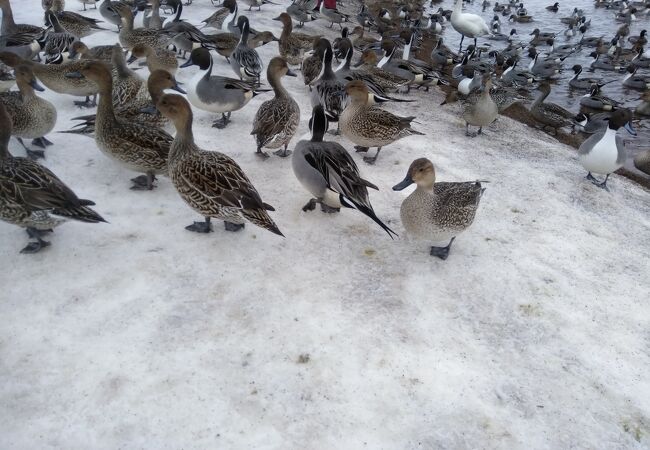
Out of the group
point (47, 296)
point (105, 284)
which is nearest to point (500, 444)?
point (105, 284)

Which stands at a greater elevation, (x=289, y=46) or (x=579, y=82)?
(x=289, y=46)

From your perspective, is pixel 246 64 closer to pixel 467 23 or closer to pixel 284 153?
pixel 284 153

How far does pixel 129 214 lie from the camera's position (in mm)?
4438

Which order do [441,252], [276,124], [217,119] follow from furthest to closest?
[217,119] < [276,124] < [441,252]

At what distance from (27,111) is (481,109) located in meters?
6.31

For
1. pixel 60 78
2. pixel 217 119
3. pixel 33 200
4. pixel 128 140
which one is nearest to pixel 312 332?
pixel 33 200

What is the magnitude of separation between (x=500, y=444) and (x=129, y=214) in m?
3.68

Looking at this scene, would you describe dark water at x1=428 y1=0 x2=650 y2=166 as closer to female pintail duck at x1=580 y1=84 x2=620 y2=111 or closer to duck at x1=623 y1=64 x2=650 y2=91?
duck at x1=623 y1=64 x2=650 y2=91

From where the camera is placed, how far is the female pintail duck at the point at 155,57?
23.0 ft

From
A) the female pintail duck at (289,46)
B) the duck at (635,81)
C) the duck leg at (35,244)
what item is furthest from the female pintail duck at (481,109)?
the duck at (635,81)

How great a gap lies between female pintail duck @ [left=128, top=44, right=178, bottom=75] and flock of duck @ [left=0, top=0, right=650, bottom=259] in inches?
0.8

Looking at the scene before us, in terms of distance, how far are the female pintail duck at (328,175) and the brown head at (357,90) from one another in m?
1.13

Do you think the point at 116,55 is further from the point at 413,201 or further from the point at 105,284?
the point at 413,201

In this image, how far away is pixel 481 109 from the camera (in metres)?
7.49
